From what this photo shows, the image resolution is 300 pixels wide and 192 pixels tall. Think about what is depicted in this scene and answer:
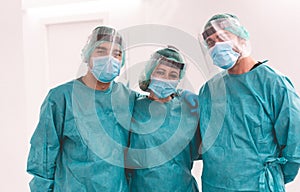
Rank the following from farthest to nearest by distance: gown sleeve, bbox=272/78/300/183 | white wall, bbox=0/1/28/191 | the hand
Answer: white wall, bbox=0/1/28/191, the hand, gown sleeve, bbox=272/78/300/183

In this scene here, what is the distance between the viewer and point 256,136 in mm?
1460

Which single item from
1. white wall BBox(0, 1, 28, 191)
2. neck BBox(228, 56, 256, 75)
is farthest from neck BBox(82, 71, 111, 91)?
neck BBox(228, 56, 256, 75)

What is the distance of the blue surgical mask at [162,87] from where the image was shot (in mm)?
1589

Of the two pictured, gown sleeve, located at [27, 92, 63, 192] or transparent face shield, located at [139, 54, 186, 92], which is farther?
transparent face shield, located at [139, 54, 186, 92]

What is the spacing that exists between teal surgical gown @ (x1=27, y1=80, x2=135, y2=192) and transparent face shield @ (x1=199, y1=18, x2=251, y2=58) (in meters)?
0.53

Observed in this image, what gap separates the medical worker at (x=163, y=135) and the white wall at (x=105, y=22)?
68cm

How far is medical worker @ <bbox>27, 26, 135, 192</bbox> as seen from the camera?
1483mm

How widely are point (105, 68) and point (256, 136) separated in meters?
0.71

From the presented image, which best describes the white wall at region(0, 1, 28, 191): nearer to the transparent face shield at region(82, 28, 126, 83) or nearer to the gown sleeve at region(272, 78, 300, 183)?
the transparent face shield at region(82, 28, 126, 83)

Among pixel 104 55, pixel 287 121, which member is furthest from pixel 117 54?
pixel 287 121

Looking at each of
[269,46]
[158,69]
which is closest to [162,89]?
[158,69]

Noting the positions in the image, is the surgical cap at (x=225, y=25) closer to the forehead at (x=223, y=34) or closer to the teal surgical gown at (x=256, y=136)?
the forehead at (x=223, y=34)

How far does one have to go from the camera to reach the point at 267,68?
1.50m

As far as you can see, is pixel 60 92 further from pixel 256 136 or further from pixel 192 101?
pixel 256 136
